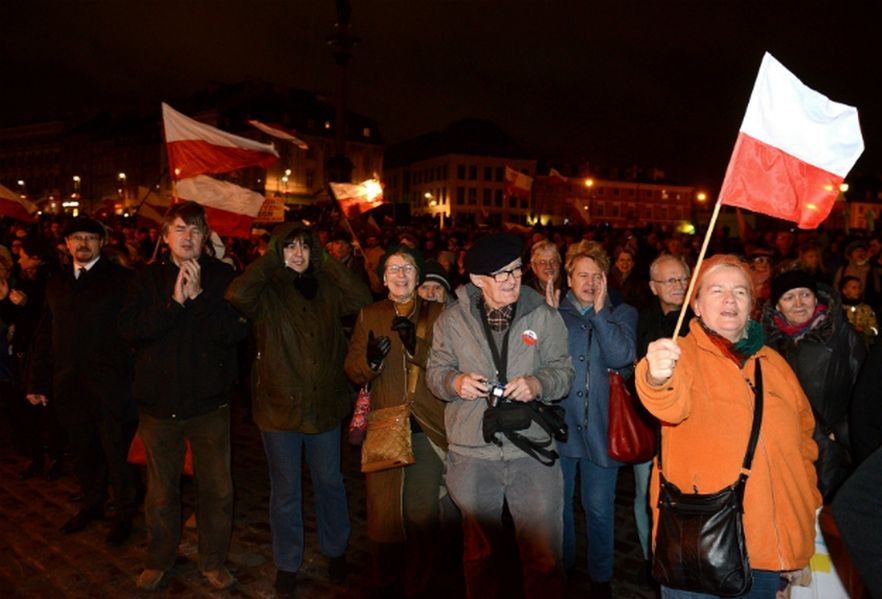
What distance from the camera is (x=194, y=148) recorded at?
26.8 ft

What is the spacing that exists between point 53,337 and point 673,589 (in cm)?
498

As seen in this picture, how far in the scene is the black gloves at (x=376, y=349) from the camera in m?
4.31

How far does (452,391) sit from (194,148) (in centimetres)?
568

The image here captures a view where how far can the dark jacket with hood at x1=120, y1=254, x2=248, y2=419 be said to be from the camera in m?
4.60

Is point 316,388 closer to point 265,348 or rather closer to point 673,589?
point 265,348

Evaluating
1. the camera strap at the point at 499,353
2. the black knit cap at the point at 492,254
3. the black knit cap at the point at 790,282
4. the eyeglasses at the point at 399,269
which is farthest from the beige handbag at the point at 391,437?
the black knit cap at the point at 790,282

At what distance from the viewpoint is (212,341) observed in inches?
187

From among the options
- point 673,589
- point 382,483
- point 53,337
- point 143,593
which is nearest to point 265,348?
point 382,483

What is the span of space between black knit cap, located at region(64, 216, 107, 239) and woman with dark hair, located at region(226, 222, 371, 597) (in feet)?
6.22

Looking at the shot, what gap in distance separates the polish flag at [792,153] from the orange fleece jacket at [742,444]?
0.78 meters

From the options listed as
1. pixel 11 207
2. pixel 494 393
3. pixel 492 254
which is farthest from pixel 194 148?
pixel 11 207

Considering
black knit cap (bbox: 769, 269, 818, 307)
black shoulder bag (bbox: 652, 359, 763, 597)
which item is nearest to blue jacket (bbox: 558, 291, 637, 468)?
black knit cap (bbox: 769, 269, 818, 307)

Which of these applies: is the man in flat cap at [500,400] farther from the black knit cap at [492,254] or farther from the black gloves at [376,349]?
the black gloves at [376,349]

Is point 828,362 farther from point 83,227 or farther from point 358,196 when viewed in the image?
point 358,196
